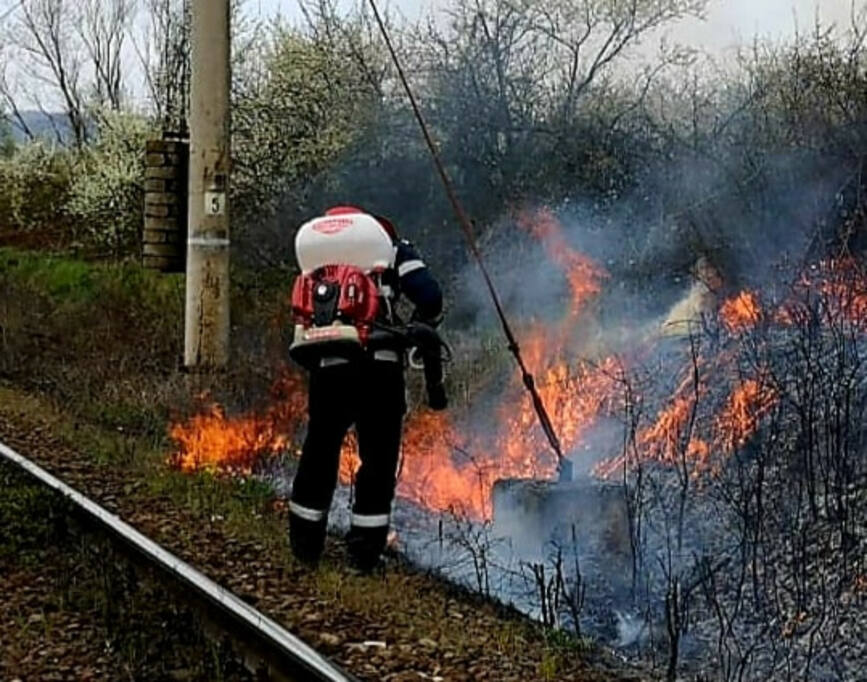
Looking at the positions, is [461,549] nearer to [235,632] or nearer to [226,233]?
[235,632]

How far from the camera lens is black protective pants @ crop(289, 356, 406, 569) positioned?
6.60 meters

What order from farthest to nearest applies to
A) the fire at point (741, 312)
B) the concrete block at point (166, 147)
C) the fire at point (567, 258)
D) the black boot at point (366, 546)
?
the concrete block at point (166, 147)
the fire at point (567, 258)
the fire at point (741, 312)
the black boot at point (366, 546)

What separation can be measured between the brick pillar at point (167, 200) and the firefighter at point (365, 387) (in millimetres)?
5992

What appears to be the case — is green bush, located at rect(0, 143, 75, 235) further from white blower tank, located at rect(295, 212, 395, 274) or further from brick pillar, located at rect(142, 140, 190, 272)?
white blower tank, located at rect(295, 212, 395, 274)

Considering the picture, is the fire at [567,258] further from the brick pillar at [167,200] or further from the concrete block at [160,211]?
the concrete block at [160,211]

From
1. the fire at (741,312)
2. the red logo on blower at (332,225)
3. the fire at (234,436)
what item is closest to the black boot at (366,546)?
the red logo on blower at (332,225)

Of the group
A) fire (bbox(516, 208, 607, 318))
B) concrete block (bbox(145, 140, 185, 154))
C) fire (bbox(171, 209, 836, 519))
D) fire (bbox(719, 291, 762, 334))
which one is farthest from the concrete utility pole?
fire (bbox(719, 291, 762, 334))

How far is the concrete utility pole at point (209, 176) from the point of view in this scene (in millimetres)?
11977

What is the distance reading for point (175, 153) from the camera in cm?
1230

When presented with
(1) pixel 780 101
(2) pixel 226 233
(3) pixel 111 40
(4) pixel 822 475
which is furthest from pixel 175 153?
(3) pixel 111 40

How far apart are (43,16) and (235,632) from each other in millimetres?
36592

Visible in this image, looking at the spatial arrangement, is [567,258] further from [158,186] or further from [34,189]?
[34,189]

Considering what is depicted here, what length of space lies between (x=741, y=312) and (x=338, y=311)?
3756 mm

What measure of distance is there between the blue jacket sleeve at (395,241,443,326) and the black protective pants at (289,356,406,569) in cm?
31
